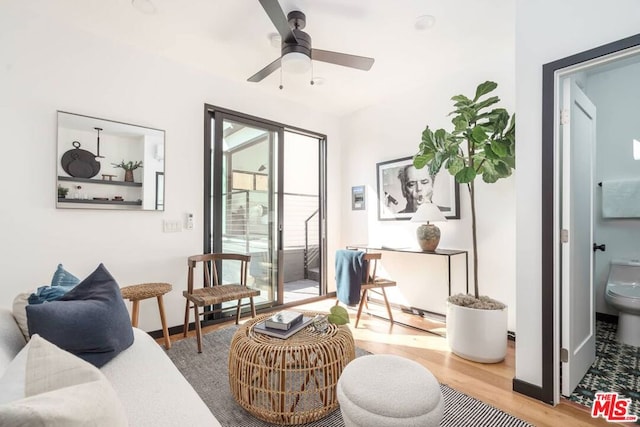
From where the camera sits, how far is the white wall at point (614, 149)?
9.90 ft

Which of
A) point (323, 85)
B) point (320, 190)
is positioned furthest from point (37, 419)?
point (320, 190)

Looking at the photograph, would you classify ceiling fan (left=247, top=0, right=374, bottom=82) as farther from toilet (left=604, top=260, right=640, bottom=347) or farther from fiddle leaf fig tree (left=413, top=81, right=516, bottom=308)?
toilet (left=604, top=260, right=640, bottom=347)

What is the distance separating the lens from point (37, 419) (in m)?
0.54

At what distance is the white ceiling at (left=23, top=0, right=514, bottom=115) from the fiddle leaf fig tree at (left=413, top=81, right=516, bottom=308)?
590 millimetres

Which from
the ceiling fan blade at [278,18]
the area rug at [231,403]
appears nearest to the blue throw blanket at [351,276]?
the area rug at [231,403]

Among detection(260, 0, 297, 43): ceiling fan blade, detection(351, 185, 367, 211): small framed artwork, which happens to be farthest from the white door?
detection(351, 185, 367, 211): small framed artwork

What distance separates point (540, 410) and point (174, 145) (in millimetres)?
3530

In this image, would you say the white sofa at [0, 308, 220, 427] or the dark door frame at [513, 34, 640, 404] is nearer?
the white sofa at [0, 308, 220, 427]

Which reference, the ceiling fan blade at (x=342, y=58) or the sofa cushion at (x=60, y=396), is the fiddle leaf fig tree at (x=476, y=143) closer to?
the ceiling fan blade at (x=342, y=58)

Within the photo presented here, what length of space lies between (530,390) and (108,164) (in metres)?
3.63

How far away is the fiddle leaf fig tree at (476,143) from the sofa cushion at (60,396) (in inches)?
97.8

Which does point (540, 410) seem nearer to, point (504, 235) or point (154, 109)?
point (504, 235)

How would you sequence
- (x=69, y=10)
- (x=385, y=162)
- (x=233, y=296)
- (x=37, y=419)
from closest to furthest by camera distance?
(x=37, y=419) → (x=69, y=10) → (x=233, y=296) → (x=385, y=162)

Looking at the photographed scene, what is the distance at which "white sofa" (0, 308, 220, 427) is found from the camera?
3.25 feet
